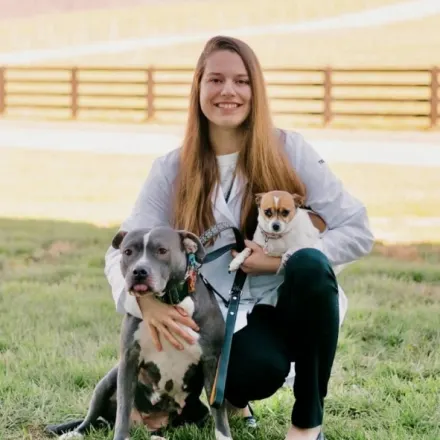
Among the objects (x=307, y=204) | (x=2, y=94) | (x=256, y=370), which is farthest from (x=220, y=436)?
(x=2, y=94)

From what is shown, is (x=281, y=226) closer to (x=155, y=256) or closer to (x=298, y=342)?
(x=298, y=342)

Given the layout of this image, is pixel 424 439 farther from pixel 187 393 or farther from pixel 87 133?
pixel 87 133

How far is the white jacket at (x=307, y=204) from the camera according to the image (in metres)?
3.05

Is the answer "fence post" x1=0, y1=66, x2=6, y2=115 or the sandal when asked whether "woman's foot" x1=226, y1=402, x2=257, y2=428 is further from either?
"fence post" x1=0, y1=66, x2=6, y2=115

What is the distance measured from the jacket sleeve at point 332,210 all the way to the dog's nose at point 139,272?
57cm

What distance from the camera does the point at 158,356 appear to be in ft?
9.44

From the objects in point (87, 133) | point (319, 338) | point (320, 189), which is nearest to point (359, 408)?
point (319, 338)

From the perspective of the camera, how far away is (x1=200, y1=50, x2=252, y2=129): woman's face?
3.05 m

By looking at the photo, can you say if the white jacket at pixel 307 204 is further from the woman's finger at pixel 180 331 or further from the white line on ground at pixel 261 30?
the white line on ground at pixel 261 30

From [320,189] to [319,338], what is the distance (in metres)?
0.54

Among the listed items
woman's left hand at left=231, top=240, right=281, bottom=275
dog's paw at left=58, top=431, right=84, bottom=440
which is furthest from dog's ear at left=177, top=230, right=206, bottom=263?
dog's paw at left=58, top=431, right=84, bottom=440

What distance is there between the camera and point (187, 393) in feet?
9.90

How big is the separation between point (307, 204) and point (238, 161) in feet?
0.96

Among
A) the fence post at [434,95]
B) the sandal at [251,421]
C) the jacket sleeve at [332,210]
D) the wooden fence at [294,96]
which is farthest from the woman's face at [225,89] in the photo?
the fence post at [434,95]
